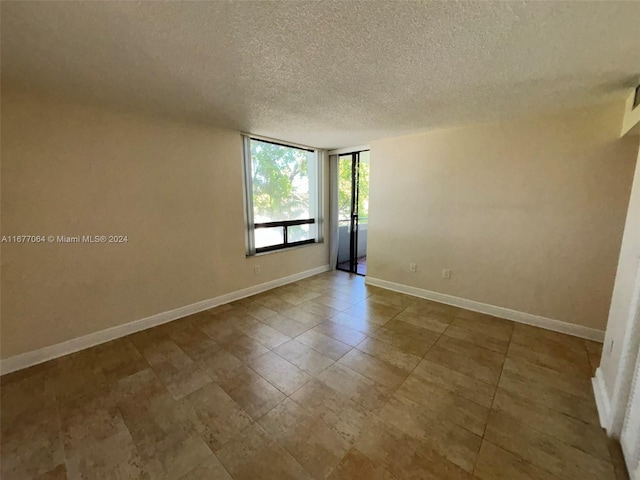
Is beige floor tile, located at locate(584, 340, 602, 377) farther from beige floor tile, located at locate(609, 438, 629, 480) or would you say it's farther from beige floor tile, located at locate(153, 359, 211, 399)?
beige floor tile, located at locate(153, 359, 211, 399)

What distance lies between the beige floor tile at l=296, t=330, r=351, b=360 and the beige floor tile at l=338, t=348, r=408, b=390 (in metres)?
0.08

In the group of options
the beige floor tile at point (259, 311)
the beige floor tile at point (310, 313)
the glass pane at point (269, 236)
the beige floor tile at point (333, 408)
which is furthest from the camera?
the glass pane at point (269, 236)

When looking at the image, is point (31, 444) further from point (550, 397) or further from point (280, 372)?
point (550, 397)

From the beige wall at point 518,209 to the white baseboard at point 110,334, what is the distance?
2.49 m

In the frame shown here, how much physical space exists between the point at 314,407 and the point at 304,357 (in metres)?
0.55

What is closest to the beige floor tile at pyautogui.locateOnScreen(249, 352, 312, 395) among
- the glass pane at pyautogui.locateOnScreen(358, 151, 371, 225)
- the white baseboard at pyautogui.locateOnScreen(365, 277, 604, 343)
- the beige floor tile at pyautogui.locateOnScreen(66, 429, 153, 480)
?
the beige floor tile at pyautogui.locateOnScreen(66, 429, 153, 480)

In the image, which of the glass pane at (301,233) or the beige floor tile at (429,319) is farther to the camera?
the glass pane at (301,233)

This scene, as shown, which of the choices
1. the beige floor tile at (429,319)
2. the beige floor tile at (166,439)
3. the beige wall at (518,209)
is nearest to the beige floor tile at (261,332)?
the beige floor tile at (166,439)

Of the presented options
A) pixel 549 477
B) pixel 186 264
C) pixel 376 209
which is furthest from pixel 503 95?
pixel 186 264

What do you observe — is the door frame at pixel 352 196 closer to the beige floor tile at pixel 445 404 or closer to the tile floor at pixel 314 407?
the tile floor at pixel 314 407

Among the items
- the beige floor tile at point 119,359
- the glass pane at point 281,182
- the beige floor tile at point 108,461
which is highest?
the glass pane at point 281,182

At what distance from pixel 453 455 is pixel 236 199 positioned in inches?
127

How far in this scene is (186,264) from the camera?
3000mm

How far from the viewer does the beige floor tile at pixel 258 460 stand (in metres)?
1.26
